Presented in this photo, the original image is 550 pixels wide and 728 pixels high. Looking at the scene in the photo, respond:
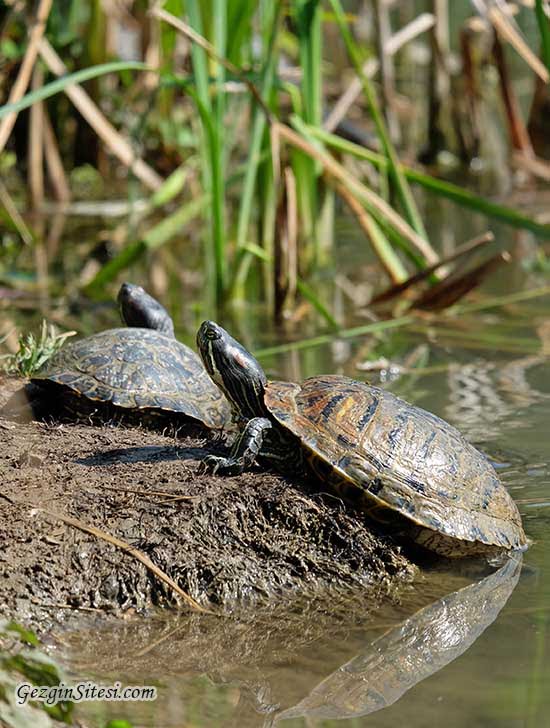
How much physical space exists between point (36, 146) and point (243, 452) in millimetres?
6687

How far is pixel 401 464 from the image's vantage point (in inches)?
146

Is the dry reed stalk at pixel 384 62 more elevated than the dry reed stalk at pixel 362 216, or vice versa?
the dry reed stalk at pixel 384 62

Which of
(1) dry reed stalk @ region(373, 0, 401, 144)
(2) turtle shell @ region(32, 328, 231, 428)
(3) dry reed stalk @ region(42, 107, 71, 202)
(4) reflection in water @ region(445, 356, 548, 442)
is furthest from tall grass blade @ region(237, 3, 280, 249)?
(3) dry reed stalk @ region(42, 107, 71, 202)

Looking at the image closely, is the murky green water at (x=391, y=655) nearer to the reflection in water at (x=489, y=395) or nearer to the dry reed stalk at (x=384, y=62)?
the reflection in water at (x=489, y=395)

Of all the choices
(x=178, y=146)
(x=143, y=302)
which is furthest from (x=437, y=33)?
(x=143, y=302)

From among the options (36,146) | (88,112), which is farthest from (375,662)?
(36,146)

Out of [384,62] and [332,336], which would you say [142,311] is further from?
[384,62]

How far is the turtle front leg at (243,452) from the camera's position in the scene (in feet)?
12.2

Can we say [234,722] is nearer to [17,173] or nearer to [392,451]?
[392,451]

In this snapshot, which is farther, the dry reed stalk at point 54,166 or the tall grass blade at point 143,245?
the dry reed stalk at point 54,166

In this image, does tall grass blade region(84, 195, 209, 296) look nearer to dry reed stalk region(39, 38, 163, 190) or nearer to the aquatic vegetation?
the aquatic vegetation

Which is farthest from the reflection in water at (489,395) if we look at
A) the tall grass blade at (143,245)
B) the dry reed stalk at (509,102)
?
the dry reed stalk at (509,102)

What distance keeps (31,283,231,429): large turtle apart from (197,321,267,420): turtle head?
563mm

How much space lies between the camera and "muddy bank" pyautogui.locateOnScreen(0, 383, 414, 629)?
338 centimetres
